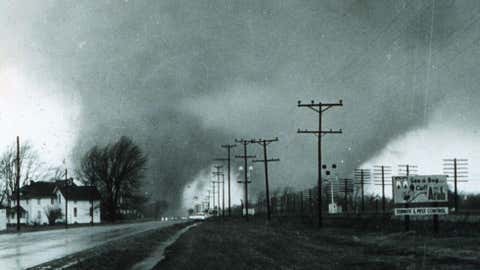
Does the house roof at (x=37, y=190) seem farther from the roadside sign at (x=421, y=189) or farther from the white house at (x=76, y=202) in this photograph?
the roadside sign at (x=421, y=189)

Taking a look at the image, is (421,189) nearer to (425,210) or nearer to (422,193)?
(422,193)

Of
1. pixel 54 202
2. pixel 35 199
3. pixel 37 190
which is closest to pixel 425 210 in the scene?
pixel 54 202

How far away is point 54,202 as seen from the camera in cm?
14312

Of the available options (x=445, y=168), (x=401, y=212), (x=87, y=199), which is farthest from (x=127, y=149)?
(x=401, y=212)

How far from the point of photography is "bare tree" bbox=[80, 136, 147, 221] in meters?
119

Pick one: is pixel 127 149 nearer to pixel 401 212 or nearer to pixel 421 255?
pixel 401 212

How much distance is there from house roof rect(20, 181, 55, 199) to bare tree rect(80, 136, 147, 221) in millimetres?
27371

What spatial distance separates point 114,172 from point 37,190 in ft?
115

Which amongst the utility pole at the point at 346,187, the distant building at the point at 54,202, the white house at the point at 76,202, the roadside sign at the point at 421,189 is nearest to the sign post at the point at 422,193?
the roadside sign at the point at 421,189

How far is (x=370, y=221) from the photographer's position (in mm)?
50531

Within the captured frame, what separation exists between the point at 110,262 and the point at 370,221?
107ft

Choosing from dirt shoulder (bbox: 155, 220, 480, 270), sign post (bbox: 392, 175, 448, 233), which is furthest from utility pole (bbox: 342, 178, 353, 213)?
dirt shoulder (bbox: 155, 220, 480, 270)

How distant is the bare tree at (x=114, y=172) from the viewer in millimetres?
118938

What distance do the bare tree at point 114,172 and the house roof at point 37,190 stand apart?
27371mm
